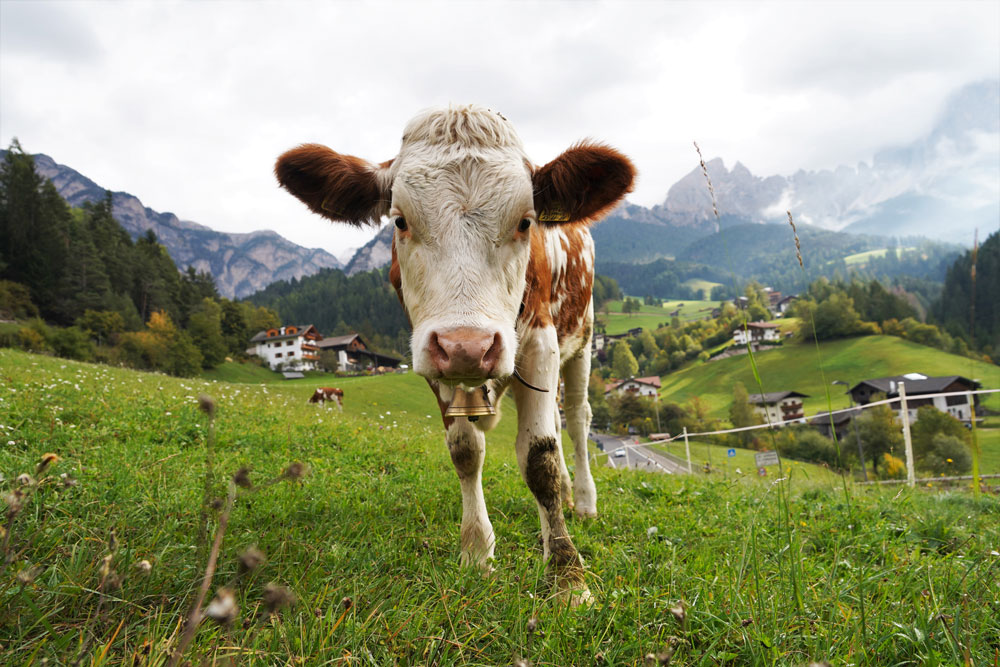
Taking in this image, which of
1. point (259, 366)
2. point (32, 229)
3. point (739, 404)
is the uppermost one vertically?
point (32, 229)

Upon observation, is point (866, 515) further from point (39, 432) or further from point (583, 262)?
point (39, 432)

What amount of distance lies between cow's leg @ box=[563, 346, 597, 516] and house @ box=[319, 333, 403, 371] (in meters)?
103

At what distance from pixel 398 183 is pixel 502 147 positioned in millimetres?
649

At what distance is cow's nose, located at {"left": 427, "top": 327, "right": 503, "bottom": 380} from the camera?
2.26 metres

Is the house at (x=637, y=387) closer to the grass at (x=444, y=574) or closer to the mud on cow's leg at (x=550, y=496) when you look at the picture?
the grass at (x=444, y=574)

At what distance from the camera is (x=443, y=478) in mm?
5434

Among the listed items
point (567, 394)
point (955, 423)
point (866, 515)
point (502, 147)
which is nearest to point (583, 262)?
point (567, 394)

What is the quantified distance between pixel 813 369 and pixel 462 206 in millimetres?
121411

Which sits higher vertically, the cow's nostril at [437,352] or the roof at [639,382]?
the cow's nostril at [437,352]

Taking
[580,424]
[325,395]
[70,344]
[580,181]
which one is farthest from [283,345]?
[580,181]

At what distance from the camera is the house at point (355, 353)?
107444mm

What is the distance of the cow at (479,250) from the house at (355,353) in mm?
105425

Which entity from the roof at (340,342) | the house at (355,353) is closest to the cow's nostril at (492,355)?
the house at (355,353)

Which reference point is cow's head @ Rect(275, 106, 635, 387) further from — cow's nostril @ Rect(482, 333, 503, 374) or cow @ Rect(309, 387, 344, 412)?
cow @ Rect(309, 387, 344, 412)
